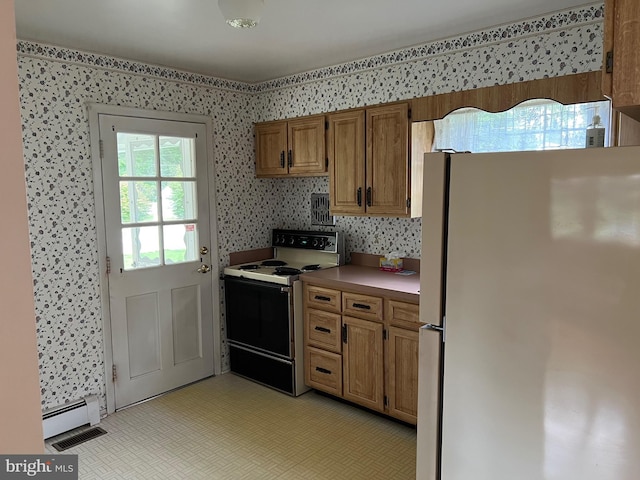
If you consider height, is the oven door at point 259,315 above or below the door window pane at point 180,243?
below

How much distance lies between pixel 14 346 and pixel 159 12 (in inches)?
91.5

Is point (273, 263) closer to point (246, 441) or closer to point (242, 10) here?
point (246, 441)

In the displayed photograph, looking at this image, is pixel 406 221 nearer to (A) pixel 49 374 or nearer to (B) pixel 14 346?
(A) pixel 49 374

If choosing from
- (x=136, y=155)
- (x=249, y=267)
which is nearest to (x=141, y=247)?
(x=136, y=155)

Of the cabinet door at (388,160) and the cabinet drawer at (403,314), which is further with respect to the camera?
the cabinet door at (388,160)

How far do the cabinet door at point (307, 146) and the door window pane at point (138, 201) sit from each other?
1.09 meters

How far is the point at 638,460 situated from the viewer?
112 cm

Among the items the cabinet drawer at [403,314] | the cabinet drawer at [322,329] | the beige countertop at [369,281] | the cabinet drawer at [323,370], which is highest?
the beige countertop at [369,281]

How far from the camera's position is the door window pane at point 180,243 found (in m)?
3.61

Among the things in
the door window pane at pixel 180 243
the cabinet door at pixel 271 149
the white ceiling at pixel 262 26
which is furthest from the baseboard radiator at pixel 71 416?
the white ceiling at pixel 262 26

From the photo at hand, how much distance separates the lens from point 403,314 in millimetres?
2941

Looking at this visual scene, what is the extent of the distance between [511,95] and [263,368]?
2634 mm

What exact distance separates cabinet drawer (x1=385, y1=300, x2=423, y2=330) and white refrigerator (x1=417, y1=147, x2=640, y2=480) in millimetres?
1394

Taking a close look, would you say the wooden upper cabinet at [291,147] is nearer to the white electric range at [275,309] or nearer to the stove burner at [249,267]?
the white electric range at [275,309]
